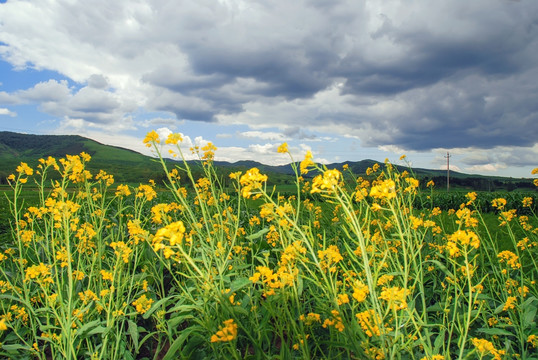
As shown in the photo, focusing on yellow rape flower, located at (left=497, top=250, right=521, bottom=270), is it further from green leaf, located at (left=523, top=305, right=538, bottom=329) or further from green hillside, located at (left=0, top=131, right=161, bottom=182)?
green hillside, located at (left=0, top=131, right=161, bottom=182)

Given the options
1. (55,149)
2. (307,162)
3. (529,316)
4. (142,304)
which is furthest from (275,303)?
(55,149)

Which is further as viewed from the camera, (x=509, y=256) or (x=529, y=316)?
(x=509, y=256)

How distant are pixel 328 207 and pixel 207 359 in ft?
14.5

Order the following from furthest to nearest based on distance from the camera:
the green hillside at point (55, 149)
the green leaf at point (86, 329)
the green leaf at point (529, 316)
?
1. the green hillside at point (55, 149)
2. the green leaf at point (529, 316)
3. the green leaf at point (86, 329)

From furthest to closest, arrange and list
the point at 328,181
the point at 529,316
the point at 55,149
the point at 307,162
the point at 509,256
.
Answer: the point at 55,149 → the point at 509,256 → the point at 529,316 → the point at 307,162 → the point at 328,181

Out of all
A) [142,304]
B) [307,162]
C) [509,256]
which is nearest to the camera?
[307,162]

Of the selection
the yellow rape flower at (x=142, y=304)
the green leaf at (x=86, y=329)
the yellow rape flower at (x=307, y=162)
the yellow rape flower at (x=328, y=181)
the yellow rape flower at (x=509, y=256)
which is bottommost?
the green leaf at (x=86, y=329)

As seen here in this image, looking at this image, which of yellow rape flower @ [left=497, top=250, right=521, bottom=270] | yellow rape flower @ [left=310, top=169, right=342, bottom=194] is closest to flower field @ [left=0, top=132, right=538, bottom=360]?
yellow rape flower @ [left=310, top=169, right=342, bottom=194]

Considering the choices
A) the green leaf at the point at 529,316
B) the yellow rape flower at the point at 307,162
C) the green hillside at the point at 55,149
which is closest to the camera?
the yellow rape flower at the point at 307,162

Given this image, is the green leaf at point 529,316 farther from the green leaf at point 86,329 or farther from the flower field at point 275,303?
the green leaf at point 86,329

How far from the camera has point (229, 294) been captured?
2086mm

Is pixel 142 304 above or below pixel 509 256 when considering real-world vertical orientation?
below

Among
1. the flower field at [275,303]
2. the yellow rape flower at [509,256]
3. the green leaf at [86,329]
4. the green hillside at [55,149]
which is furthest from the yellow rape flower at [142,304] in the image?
the green hillside at [55,149]

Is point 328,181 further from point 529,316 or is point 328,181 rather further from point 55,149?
point 55,149
